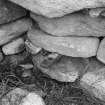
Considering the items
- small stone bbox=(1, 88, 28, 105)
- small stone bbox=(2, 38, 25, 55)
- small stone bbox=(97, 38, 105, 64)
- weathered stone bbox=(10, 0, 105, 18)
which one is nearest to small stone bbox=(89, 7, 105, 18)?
weathered stone bbox=(10, 0, 105, 18)

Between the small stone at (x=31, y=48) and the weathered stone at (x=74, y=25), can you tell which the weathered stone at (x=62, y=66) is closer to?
the small stone at (x=31, y=48)

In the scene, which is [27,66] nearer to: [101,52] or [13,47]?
[13,47]

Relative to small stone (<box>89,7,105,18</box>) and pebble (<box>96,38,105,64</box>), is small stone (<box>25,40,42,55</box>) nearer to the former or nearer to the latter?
pebble (<box>96,38,105,64</box>)

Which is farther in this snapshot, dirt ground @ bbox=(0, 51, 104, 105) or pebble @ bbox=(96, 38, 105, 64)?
dirt ground @ bbox=(0, 51, 104, 105)

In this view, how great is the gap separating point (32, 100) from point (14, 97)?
24 cm

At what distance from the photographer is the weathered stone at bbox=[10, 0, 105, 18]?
211 centimetres

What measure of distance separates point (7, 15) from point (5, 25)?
0.59 feet

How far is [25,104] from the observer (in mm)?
2580

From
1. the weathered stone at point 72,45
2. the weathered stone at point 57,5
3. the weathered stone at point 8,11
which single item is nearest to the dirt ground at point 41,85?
the weathered stone at point 72,45

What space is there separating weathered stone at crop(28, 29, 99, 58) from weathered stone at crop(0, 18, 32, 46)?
0.31 metres

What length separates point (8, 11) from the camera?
2666mm

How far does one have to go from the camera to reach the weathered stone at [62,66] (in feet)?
9.30

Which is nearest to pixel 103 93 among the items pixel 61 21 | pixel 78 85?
pixel 78 85

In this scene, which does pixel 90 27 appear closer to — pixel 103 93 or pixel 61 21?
pixel 61 21
